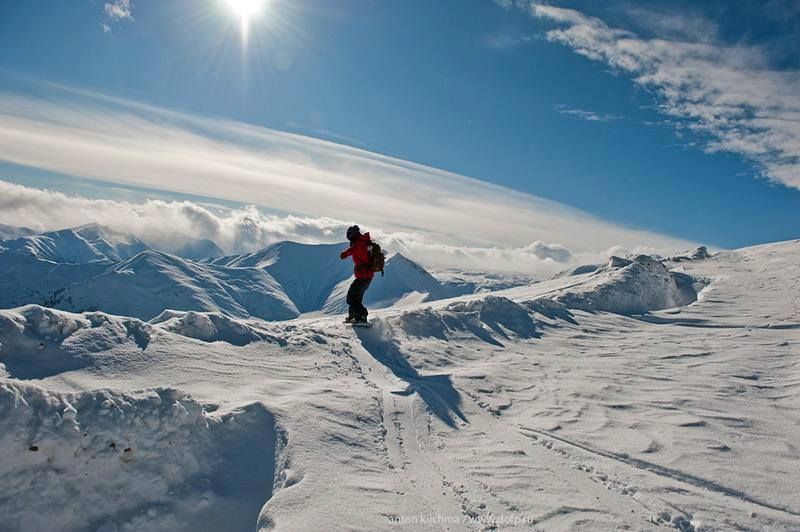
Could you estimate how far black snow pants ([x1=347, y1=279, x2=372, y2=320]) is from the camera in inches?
530

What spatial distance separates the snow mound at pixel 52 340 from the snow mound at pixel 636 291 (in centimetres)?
1683

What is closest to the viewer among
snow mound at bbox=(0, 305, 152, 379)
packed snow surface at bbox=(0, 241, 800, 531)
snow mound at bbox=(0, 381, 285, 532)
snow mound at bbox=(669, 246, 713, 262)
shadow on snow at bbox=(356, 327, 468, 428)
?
snow mound at bbox=(0, 381, 285, 532)

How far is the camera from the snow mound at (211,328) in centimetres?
942

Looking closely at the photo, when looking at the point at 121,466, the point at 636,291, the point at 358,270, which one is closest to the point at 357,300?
the point at 358,270

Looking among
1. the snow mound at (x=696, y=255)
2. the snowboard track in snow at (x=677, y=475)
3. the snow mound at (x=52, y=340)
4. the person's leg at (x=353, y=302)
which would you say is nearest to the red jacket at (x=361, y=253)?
the person's leg at (x=353, y=302)

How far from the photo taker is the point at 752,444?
737 centimetres

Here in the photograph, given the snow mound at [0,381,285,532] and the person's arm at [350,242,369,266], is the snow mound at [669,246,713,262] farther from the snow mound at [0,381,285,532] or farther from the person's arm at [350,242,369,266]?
the snow mound at [0,381,285,532]

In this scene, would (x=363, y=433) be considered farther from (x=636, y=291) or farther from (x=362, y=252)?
(x=636, y=291)

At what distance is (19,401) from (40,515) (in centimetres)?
124

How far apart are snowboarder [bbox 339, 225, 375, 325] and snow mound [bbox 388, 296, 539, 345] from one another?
1161 mm

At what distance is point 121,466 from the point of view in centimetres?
530

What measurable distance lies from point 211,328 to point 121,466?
469cm

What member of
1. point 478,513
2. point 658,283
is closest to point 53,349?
point 478,513

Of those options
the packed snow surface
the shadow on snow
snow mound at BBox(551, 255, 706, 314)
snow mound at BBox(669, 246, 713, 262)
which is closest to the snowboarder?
the shadow on snow
